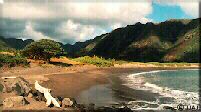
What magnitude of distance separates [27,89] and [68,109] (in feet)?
22.0

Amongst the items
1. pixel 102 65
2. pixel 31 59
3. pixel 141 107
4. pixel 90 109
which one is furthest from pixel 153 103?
pixel 102 65

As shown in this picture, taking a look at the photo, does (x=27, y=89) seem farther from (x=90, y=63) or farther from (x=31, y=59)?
(x=90, y=63)

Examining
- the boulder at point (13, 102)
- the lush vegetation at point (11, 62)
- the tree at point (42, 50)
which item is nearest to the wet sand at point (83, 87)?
the boulder at point (13, 102)

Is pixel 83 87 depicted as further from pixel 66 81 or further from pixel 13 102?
pixel 13 102

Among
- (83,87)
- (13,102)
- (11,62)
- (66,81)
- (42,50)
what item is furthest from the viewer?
(42,50)

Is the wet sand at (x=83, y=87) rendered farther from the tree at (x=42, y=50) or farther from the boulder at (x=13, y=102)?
the tree at (x=42, y=50)

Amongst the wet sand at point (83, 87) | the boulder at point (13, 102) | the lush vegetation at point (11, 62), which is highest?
the lush vegetation at point (11, 62)

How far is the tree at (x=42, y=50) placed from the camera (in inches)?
3025

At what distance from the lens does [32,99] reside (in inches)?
873

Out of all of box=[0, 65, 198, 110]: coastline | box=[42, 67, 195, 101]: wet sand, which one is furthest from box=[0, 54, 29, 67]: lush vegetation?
box=[42, 67, 195, 101]: wet sand

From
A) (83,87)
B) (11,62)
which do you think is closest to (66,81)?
(83,87)

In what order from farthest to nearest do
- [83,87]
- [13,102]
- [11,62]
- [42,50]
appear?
1. [42,50]
2. [11,62]
3. [83,87]
4. [13,102]

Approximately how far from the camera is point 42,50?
77.8 m

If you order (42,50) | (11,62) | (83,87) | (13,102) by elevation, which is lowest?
(83,87)
